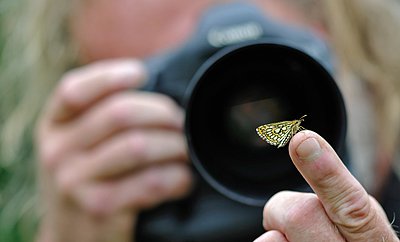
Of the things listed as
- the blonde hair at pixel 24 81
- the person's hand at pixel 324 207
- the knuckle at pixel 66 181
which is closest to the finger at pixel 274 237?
the person's hand at pixel 324 207

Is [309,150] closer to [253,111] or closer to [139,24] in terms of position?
[253,111]

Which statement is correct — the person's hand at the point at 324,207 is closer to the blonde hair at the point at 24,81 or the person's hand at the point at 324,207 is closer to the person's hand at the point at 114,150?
the person's hand at the point at 114,150

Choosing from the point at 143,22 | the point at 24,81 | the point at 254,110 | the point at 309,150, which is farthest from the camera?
the point at 24,81

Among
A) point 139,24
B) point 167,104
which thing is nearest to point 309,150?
point 167,104

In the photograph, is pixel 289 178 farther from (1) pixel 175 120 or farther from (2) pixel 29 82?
(2) pixel 29 82

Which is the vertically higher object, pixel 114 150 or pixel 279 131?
pixel 279 131

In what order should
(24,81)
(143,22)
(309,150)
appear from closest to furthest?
(309,150), (143,22), (24,81)
